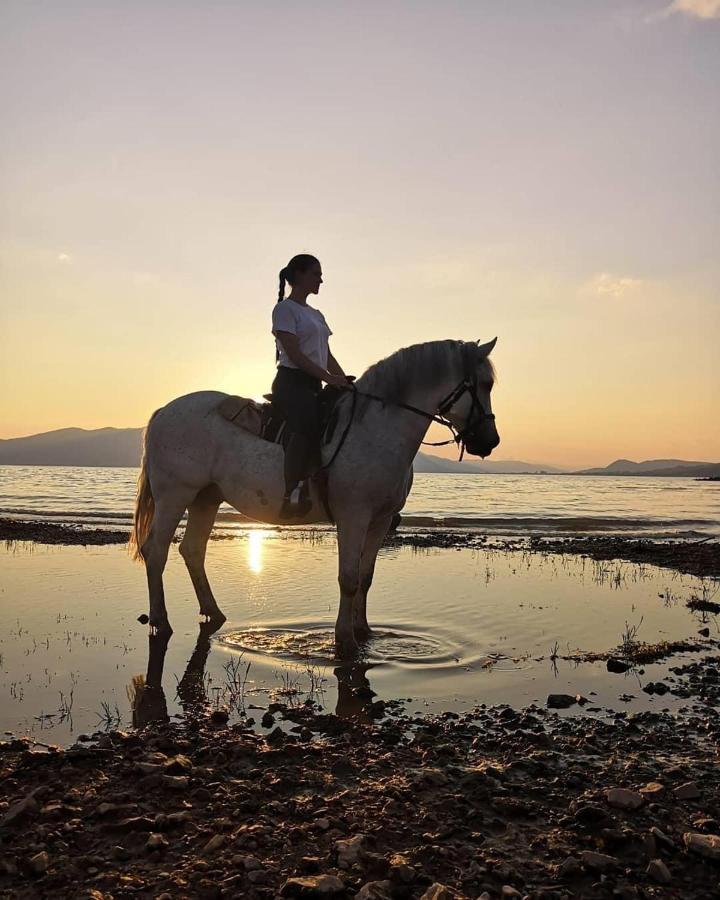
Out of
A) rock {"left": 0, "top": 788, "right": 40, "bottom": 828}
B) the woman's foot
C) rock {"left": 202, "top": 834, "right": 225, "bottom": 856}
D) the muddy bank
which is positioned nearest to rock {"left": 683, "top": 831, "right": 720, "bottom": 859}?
the muddy bank

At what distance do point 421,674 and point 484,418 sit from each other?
266cm

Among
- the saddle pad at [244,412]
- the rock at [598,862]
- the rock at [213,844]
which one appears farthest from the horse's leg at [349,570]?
the rock at [598,862]

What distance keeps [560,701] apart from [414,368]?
3.51 m

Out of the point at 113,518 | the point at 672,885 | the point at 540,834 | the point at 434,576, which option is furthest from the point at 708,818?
the point at 113,518

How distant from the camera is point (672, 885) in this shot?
2.83 m

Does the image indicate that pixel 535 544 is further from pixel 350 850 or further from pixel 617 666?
pixel 350 850

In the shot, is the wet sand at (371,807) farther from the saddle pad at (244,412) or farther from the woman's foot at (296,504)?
the saddle pad at (244,412)

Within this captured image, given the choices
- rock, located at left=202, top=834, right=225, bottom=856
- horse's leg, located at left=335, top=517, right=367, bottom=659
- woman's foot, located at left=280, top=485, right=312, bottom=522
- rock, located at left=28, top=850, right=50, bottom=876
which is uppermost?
woman's foot, located at left=280, top=485, right=312, bottom=522

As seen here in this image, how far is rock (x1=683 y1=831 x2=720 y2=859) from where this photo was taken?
9.91ft

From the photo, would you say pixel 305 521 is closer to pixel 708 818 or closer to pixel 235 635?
pixel 235 635

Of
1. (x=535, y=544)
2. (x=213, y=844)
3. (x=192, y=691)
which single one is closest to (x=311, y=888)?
(x=213, y=844)

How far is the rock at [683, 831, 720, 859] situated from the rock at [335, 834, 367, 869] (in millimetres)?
1539

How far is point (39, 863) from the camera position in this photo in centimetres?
287

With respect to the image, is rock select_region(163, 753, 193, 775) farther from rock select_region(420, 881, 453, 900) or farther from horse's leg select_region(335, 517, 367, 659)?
horse's leg select_region(335, 517, 367, 659)
